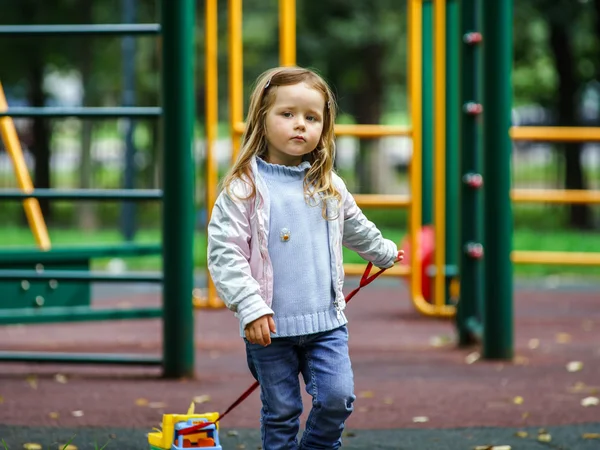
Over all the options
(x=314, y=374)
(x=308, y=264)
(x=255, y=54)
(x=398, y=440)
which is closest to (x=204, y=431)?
(x=314, y=374)

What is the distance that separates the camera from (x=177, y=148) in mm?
5348

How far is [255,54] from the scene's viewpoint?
24766mm

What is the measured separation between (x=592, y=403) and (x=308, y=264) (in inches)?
84.5

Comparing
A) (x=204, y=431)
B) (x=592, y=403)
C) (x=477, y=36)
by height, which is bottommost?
(x=592, y=403)

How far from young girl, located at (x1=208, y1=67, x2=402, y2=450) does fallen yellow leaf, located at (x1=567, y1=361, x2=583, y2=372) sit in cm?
291

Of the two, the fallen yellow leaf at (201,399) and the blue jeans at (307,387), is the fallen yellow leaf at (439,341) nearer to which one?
the fallen yellow leaf at (201,399)

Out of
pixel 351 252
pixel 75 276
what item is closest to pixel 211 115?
pixel 75 276

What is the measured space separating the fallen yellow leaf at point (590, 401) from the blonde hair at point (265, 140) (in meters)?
2.10

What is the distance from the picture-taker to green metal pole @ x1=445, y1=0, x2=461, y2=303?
826 cm

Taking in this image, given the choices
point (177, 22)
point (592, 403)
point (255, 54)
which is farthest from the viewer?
point (255, 54)

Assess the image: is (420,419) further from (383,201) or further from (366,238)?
(383,201)

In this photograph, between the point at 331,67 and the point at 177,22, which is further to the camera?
the point at 331,67

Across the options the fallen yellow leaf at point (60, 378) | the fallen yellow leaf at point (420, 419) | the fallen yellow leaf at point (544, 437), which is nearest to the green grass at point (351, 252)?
the fallen yellow leaf at point (60, 378)

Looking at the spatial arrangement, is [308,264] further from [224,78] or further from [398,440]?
[224,78]
